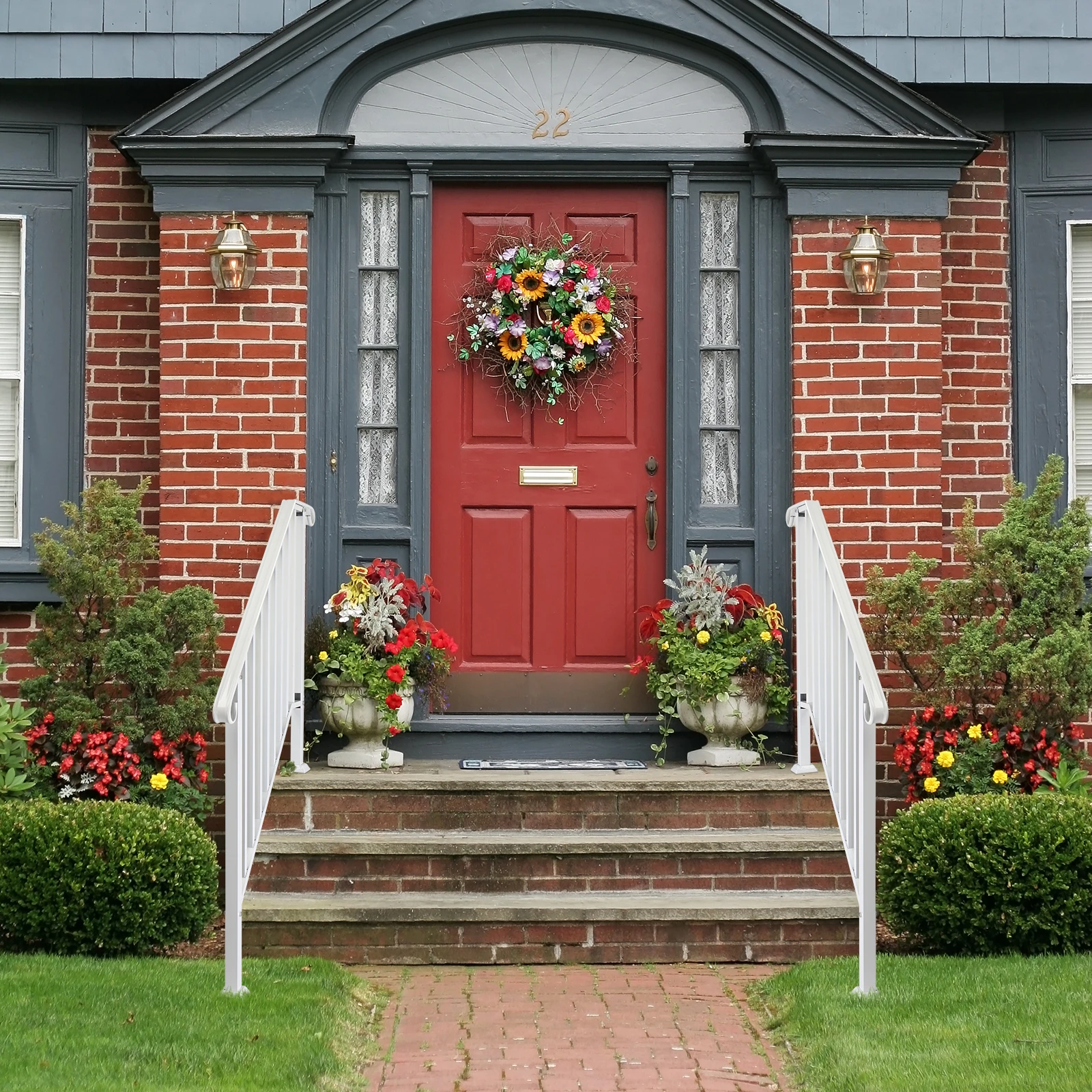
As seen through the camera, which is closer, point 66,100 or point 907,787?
point 907,787

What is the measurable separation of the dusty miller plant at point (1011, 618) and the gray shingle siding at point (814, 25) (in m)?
1.92

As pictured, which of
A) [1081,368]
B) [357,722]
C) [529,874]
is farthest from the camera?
[1081,368]

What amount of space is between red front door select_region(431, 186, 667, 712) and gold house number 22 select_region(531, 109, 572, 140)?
27cm

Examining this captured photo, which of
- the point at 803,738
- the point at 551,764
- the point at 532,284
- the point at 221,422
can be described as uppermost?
the point at 532,284

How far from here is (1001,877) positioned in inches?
213

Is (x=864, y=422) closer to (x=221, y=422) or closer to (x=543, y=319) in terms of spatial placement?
(x=543, y=319)

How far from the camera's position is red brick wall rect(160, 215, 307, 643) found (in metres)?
6.68

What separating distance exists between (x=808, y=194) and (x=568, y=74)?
3.77 ft

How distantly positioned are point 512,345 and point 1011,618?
7.65ft

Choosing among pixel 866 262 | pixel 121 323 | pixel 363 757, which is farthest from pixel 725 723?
pixel 121 323

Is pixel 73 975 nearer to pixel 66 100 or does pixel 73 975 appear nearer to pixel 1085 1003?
pixel 1085 1003

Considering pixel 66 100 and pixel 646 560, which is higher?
pixel 66 100

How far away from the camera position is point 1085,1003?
4.81m

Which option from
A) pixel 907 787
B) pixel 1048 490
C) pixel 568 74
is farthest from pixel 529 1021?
pixel 568 74
